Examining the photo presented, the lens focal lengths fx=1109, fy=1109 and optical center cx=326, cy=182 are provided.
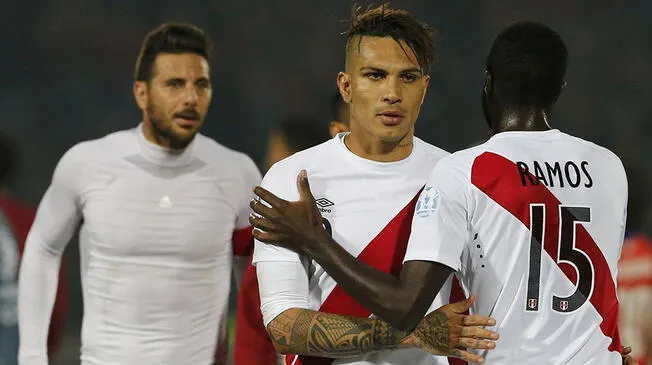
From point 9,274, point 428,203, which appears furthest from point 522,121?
point 9,274

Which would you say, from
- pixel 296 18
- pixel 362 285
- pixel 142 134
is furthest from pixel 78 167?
pixel 296 18

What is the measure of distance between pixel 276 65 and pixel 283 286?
8.33 m

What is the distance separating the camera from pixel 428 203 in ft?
10.2

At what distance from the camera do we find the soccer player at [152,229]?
4.61 m

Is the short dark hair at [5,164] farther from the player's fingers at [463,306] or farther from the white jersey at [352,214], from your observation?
the player's fingers at [463,306]

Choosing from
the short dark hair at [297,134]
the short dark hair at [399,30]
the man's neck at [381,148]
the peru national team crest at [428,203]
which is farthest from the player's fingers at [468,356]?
the short dark hair at [297,134]

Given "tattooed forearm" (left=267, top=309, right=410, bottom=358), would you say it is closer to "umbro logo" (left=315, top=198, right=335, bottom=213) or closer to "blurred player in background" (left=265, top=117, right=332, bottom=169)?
"umbro logo" (left=315, top=198, right=335, bottom=213)

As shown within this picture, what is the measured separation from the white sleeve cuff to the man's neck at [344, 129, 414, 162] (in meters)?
0.49

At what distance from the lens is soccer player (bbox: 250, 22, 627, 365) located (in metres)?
3.08

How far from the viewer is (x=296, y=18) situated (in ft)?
37.9

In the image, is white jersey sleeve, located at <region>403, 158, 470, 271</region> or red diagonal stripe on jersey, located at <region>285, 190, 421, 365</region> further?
red diagonal stripe on jersey, located at <region>285, 190, 421, 365</region>

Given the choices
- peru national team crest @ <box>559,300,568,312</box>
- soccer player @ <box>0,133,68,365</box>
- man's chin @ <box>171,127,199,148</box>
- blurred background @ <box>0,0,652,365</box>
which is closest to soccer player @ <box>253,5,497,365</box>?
peru national team crest @ <box>559,300,568,312</box>

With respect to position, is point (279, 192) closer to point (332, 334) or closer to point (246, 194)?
point (332, 334)

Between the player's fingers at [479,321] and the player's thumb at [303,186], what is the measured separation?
0.62 m
